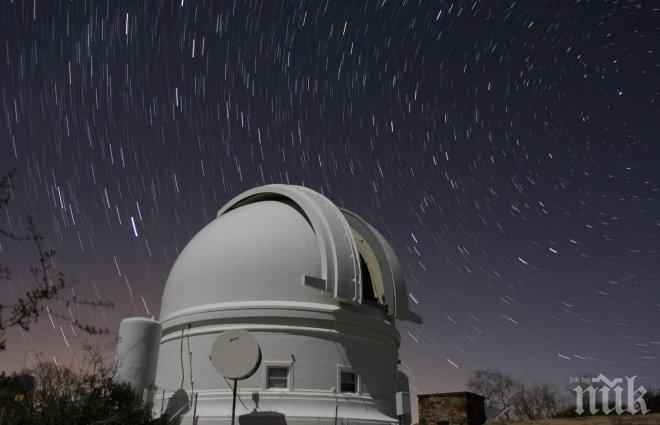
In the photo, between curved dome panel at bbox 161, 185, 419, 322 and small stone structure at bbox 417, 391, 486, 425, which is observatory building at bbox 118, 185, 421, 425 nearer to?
curved dome panel at bbox 161, 185, 419, 322

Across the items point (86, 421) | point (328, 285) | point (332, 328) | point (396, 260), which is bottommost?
point (86, 421)

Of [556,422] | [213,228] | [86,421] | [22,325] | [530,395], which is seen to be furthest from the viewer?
[530,395]

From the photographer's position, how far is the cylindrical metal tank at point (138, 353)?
591 inches

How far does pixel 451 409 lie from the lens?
9.07 m

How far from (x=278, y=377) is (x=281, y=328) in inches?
48.8

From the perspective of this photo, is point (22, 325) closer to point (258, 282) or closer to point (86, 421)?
point (86, 421)

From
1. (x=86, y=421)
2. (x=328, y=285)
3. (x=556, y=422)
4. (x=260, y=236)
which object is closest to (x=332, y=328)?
(x=328, y=285)

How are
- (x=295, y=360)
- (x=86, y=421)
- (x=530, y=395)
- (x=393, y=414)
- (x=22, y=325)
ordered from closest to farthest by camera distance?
(x=22, y=325)
(x=86, y=421)
(x=295, y=360)
(x=393, y=414)
(x=530, y=395)

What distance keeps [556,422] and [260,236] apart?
32.7 ft

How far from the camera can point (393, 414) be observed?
15.6 metres

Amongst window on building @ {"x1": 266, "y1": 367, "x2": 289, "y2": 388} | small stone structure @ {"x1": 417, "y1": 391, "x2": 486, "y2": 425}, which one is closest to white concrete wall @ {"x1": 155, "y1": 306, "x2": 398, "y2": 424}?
window on building @ {"x1": 266, "y1": 367, "x2": 289, "y2": 388}

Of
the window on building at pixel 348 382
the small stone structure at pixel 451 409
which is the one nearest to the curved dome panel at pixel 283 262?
the window on building at pixel 348 382

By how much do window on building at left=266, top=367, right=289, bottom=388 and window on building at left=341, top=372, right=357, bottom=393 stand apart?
1.54 metres

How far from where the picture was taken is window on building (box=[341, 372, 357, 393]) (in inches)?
572
